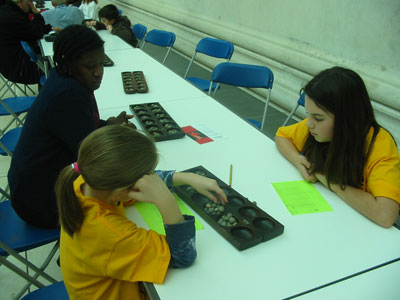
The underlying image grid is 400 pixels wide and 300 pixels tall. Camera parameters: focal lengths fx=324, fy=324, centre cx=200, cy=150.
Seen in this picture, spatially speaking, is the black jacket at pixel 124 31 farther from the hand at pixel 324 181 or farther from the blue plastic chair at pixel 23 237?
the hand at pixel 324 181

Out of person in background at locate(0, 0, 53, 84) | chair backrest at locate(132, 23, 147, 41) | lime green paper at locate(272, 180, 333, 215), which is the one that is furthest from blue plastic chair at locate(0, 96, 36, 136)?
lime green paper at locate(272, 180, 333, 215)

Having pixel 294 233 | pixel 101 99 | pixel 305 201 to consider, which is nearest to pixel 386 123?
pixel 305 201

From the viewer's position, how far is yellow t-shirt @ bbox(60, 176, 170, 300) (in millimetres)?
874

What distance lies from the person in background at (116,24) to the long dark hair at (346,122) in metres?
3.37

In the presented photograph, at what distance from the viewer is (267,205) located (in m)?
1.24

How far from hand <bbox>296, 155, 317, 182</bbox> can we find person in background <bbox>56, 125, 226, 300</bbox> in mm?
653

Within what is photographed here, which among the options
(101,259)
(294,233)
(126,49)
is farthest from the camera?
Result: (126,49)

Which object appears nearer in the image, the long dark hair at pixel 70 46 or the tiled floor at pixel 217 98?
the long dark hair at pixel 70 46

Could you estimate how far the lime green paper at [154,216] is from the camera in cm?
111

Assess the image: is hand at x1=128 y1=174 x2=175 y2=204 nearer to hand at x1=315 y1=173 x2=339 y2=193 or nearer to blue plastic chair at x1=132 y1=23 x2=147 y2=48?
hand at x1=315 y1=173 x2=339 y2=193

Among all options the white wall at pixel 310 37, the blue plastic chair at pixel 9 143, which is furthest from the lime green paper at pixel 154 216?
the white wall at pixel 310 37

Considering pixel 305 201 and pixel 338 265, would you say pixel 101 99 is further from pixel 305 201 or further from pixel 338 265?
pixel 338 265

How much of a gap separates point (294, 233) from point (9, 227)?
1235 mm

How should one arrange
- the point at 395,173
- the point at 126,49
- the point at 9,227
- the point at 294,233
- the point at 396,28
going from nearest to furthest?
the point at 294,233 → the point at 395,173 → the point at 9,227 → the point at 396,28 → the point at 126,49
